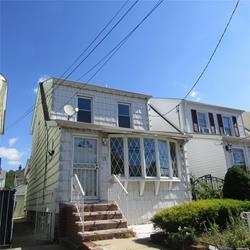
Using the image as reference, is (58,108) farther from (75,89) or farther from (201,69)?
(201,69)

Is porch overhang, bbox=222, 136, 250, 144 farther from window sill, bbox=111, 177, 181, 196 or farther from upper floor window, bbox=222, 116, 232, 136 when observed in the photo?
window sill, bbox=111, 177, 181, 196

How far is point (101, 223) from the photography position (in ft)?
22.5

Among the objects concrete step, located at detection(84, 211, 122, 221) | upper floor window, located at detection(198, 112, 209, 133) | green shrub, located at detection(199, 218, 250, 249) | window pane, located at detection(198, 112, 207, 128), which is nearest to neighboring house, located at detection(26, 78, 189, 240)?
concrete step, located at detection(84, 211, 122, 221)

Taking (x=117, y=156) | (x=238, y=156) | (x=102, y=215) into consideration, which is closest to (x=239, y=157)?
(x=238, y=156)

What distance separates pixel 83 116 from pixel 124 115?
2.11 metres

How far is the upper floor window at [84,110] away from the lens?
11414mm

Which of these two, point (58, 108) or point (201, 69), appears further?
point (58, 108)

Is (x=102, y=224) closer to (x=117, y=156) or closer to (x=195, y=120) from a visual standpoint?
(x=117, y=156)

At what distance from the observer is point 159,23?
7.68 m

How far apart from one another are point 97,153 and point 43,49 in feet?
14.3

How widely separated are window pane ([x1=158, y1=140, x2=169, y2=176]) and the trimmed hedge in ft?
11.3

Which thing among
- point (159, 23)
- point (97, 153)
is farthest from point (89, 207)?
point (159, 23)

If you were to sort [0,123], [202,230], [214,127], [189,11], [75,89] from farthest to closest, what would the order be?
1. [214,127]
2. [75,89]
3. [0,123]
4. [189,11]
5. [202,230]

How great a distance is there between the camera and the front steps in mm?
6406
